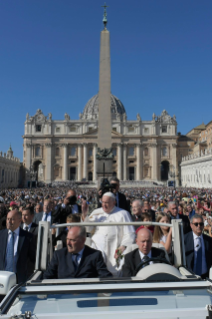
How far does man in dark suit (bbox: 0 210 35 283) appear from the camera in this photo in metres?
4.57

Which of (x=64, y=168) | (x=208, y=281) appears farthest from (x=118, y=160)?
(x=208, y=281)

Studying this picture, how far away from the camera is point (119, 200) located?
773 cm

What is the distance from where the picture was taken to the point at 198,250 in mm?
4969

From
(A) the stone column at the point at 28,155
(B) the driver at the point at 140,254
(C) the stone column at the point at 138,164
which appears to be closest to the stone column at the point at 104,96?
(B) the driver at the point at 140,254

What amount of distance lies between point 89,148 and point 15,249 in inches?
2996

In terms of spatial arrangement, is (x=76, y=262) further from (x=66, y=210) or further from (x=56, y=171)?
(x=56, y=171)

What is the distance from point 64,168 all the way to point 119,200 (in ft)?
236

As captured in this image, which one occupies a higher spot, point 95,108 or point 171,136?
point 95,108

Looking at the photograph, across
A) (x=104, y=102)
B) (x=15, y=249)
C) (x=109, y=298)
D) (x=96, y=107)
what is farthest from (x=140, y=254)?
(x=96, y=107)

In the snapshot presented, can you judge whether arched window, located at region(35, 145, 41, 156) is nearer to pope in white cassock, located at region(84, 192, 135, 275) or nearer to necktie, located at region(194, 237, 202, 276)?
necktie, located at region(194, 237, 202, 276)

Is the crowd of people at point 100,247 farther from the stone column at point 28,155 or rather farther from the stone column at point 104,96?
the stone column at point 28,155

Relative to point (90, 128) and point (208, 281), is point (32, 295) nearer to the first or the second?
point (208, 281)

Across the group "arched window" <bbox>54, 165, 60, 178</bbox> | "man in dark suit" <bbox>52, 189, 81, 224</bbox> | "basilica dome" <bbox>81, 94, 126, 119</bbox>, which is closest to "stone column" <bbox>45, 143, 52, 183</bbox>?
"arched window" <bbox>54, 165, 60, 178</bbox>

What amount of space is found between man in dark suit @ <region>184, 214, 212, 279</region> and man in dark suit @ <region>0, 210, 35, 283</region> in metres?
2.46
